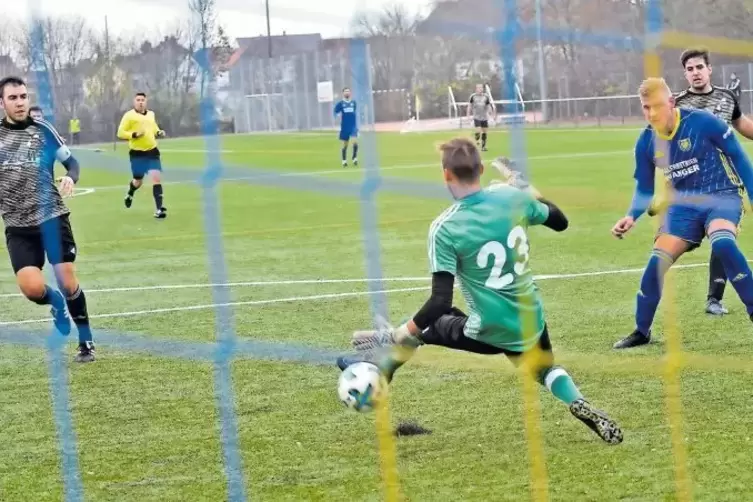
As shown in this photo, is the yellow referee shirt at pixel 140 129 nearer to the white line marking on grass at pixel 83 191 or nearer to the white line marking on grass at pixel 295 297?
the white line marking on grass at pixel 295 297

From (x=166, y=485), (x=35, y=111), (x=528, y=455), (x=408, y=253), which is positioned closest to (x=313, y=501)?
(x=166, y=485)

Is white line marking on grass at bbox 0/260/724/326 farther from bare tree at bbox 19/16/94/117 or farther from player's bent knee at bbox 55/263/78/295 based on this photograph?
bare tree at bbox 19/16/94/117

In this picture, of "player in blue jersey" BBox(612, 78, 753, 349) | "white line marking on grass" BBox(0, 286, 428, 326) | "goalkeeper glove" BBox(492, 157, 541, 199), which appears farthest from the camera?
"white line marking on grass" BBox(0, 286, 428, 326)

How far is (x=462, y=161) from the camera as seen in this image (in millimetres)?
4789

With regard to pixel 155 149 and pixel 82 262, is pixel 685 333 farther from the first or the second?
pixel 155 149

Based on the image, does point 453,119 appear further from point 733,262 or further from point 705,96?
point 733,262

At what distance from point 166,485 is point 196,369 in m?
2.16

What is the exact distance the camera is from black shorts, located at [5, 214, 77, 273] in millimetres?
7160

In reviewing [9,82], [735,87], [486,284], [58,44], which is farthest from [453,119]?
[486,284]

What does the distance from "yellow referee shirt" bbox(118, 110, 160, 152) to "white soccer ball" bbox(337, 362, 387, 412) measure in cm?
550

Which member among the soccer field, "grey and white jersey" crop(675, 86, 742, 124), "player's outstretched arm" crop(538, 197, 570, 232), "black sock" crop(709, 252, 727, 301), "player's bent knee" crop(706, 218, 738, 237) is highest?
"grey and white jersey" crop(675, 86, 742, 124)

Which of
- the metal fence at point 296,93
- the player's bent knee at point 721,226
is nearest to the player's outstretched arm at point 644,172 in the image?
the player's bent knee at point 721,226

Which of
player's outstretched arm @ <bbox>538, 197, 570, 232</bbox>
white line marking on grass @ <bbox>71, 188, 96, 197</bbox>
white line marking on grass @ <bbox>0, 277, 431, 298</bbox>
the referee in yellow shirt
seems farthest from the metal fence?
white line marking on grass @ <bbox>71, 188, 96, 197</bbox>

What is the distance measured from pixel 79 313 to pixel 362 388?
9.16 feet
